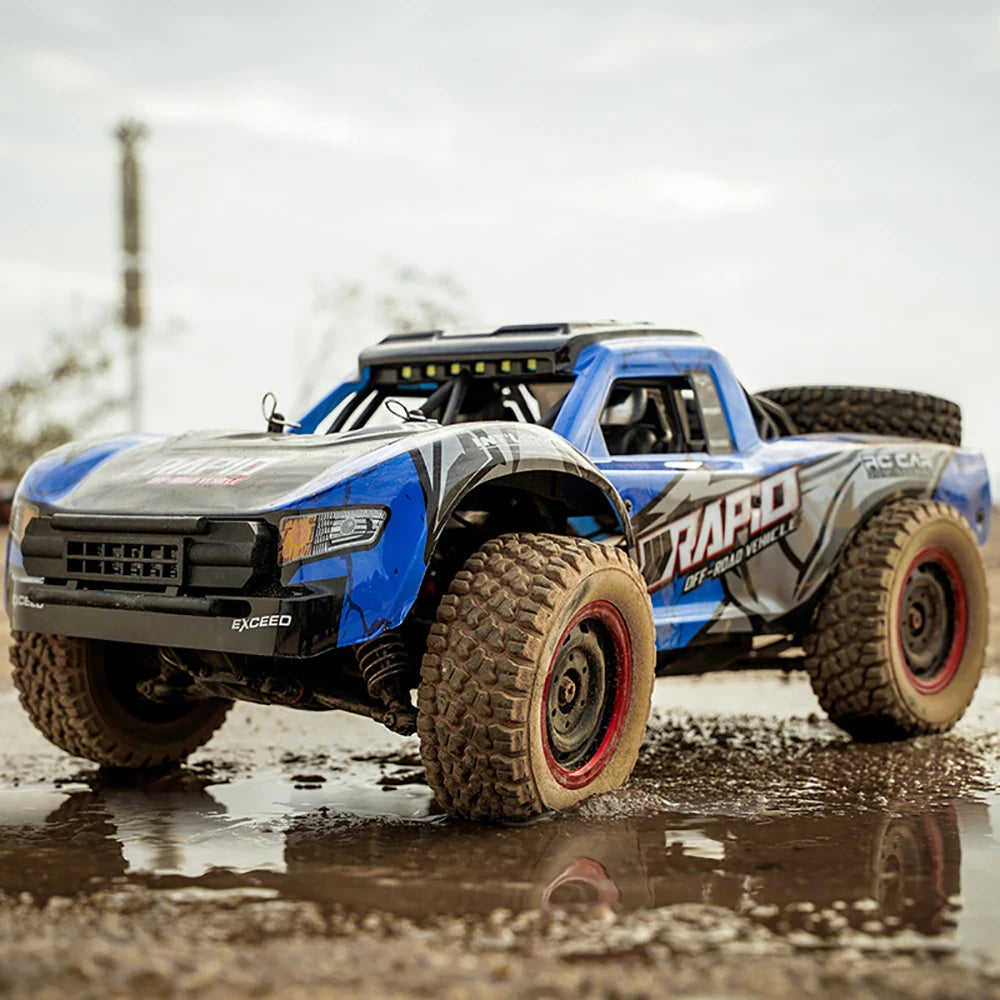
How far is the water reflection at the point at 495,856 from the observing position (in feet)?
14.3

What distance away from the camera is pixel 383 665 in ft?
17.8

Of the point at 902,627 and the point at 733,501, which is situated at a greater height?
the point at 733,501

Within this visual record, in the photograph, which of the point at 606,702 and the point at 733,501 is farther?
the point at 733,501

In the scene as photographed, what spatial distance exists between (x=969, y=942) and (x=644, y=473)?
2.71 metres

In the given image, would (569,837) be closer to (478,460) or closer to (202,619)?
(478,460)

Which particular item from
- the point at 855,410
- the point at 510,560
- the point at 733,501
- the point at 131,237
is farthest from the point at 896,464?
the point at 131,237

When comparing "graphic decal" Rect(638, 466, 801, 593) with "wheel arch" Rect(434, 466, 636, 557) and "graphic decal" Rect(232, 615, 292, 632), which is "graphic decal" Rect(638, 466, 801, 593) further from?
"graphic decal" Rect(232, 615, 292, 632)

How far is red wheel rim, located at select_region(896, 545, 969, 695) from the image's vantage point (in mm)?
7582

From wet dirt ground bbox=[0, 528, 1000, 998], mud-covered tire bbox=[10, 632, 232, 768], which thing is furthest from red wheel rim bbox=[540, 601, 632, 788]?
mud-covered tire bbox=[10, 632, 232, 768]

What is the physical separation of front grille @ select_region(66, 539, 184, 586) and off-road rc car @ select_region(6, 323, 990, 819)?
0.04 ft

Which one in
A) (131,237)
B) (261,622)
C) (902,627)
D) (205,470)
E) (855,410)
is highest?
(131,237)

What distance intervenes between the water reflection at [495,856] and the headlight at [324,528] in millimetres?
984

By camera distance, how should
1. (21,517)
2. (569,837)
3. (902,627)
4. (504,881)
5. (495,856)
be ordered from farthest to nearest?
1. (902,627)
2. (21,517)
3. (569,837)
4. (495,856)
5. (504,881)

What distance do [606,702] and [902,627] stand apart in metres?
2.41
